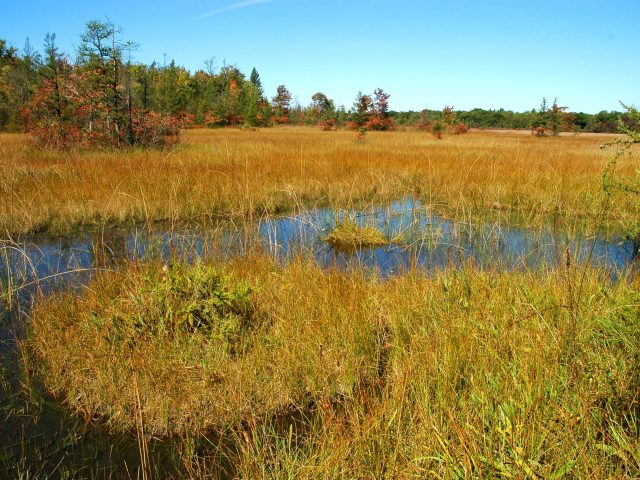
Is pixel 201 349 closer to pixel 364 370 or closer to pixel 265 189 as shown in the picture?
pixel 364 370

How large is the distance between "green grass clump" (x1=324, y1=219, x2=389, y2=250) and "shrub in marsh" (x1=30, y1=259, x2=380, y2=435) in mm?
2520

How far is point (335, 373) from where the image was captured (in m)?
2.61

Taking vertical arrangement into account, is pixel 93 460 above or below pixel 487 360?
below

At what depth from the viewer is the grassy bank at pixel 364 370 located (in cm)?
167

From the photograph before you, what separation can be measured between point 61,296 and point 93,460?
1.84 m

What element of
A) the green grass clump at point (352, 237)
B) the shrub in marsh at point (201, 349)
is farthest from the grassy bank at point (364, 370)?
the green grass clump at point (352, 237)

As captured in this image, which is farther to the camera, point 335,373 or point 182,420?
point 335,373

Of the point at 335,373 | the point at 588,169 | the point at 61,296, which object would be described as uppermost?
the point at 588,169

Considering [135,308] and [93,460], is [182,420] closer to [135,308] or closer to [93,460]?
[93,460]

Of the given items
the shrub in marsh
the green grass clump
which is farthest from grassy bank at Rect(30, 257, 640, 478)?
the green grass clump

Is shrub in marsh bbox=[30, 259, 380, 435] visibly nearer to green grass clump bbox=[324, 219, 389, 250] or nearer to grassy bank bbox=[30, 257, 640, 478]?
grassy bank bbox=[30, 257, 640, 478]

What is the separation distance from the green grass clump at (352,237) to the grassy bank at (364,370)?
224 centimetres

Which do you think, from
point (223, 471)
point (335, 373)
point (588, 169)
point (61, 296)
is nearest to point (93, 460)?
point (223, 471)

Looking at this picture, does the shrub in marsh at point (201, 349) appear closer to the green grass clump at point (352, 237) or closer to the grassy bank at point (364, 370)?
the grassy bank at point (364, 370)
